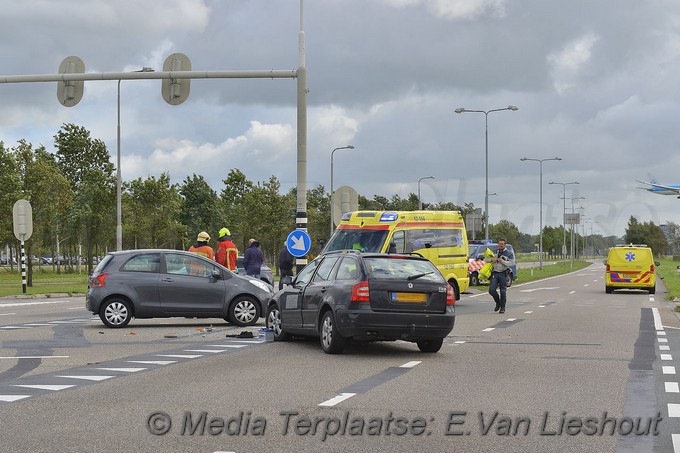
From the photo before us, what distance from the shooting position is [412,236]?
1146 inches

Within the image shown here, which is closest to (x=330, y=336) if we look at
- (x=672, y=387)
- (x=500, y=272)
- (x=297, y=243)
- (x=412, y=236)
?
(x=672, y=387)

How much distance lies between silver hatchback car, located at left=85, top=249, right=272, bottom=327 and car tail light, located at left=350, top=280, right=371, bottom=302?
657 centimetres

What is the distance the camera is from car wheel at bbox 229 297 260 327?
20.3 m

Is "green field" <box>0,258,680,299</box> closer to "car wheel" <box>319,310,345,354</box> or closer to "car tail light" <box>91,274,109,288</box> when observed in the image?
"car tail light" <box>91,274,109,288</box>

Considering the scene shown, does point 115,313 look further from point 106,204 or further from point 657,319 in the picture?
point 106,204

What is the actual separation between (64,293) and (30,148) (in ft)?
81.1

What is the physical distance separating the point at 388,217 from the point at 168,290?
10086mm

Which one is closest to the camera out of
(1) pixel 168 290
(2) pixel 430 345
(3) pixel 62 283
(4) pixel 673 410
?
(4) pixel 673 410

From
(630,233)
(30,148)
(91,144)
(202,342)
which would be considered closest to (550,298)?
(202,342)

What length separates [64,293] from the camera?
3684 cm

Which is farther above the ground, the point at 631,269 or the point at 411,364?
the point at 631,269

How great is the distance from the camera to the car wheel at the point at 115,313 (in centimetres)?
1964

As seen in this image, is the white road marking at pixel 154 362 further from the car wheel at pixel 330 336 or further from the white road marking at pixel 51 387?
the white road marking at pixel 51 387

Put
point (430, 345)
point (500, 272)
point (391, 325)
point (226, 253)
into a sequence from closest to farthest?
point (391, 325), point (430, 345), point (226, 253), point (500, 272)
